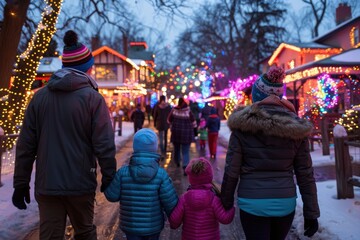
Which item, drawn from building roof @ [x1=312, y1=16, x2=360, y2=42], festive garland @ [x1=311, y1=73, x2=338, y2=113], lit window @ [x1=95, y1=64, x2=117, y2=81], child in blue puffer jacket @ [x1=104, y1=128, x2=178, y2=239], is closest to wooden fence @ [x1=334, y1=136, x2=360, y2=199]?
child in blue puffer jacket @ [x1=104, y1=128, x2=178, y2=239]

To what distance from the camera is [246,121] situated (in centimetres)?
307

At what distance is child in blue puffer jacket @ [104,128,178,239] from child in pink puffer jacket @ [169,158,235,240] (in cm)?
10

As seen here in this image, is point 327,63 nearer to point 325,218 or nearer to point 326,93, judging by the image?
point 326,93

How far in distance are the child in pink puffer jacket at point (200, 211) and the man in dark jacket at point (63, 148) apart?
668 mm

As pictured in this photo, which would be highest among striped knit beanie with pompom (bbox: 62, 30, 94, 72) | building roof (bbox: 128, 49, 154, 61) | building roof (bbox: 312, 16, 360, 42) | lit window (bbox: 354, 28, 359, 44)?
building roof (bbox: 128, 49, 154, 61)

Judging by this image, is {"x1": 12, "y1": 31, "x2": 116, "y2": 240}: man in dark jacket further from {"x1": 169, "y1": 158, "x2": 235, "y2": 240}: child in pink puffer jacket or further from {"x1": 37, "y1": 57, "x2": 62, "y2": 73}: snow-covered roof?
{"x1": 37, "y1": 57, "x2": 62, "y2": 73}: snow-covered roof

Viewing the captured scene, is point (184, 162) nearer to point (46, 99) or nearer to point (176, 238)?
point (176, 238)

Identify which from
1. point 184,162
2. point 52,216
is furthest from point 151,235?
point 184,162

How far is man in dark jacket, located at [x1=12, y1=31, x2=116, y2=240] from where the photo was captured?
3172mm

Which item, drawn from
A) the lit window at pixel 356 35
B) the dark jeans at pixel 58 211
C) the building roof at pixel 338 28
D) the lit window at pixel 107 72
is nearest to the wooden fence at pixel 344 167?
the dark jeans at pixel 58 211

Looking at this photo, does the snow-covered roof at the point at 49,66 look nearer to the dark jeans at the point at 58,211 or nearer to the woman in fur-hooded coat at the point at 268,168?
the dark jeans at the point at 58,211

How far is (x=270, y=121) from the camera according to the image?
120 inches

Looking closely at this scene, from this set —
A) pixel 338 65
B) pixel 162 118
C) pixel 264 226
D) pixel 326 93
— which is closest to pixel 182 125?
pixel 162 118

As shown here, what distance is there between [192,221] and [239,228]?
2476 millimetres
